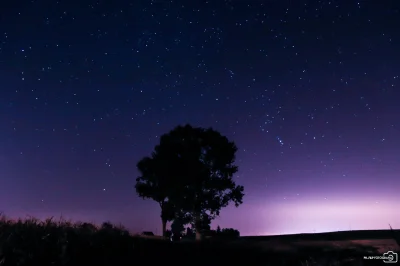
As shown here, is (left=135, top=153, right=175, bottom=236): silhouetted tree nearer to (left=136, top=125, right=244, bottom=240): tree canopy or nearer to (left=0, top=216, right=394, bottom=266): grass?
(left=136, top=125, right=244, bottom=240): tree canopy

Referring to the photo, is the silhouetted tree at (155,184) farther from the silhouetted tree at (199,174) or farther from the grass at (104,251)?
the grass at (104,251)

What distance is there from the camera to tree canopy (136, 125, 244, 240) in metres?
37.3

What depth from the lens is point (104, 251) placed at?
12188 millimetres

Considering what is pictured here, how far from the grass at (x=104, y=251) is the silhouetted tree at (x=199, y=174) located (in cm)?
1919

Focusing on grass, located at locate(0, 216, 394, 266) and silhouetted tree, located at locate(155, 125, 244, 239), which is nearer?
grass, located at locate(0, 216, 394, 266)

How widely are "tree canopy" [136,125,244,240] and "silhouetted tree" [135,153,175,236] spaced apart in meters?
0.11

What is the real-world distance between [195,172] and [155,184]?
7148 mm

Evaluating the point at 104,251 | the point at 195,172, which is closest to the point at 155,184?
the point at 195,172

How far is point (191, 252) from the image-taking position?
1575cm

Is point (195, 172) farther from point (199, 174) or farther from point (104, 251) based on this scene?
point (104, 251)

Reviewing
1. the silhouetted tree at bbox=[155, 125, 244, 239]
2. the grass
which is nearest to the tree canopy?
the silhouetted tree at bbox=[155, 125, 244, 239]

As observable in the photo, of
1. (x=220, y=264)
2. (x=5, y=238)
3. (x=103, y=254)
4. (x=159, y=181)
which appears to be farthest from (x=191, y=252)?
(x=159, y=181)

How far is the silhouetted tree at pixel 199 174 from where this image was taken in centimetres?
3728

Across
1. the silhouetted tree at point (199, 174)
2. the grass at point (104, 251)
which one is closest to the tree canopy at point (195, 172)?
the silhouetted tree at point (199, 174)
